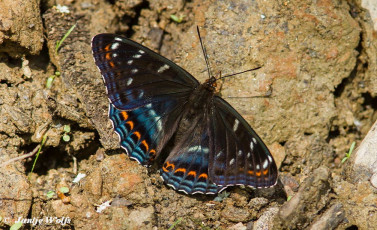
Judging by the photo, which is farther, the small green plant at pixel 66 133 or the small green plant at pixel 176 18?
the small green plant at pixel 176 18

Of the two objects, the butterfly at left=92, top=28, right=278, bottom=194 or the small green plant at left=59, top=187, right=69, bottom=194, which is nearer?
the butterfly at left=92, top=28, right=278, bottom=194

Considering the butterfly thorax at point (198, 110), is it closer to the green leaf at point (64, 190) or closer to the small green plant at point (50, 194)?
the green leaf at point (64, 190)

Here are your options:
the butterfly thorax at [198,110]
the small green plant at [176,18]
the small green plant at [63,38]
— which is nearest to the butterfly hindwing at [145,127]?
the butterfly thorax at [198,110]

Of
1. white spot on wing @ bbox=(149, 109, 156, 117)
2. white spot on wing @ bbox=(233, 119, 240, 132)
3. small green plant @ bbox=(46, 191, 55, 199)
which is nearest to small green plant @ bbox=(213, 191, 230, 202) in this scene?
white spot on wing @ bbox=(233, 119, 240, 132)

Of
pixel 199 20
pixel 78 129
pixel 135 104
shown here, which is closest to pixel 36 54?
pixel 78 129

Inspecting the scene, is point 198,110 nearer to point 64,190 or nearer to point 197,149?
point 197,149

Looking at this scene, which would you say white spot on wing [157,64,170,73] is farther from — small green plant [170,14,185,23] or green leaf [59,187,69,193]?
green leaf [59,187,69,193]

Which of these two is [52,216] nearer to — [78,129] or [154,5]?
[78,129]
